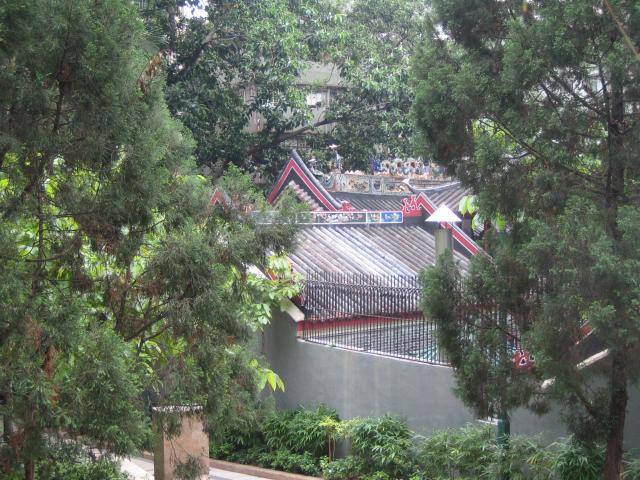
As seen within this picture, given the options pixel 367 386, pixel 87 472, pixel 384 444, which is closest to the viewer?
pixel 87 472

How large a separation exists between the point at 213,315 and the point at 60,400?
4.14ft

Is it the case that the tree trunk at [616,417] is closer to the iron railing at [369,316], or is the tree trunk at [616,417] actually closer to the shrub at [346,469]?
the iron railing at [369,316]

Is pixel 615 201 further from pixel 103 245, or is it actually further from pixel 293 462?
pixel 293 462

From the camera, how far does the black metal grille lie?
533 inches

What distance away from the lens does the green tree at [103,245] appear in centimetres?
570

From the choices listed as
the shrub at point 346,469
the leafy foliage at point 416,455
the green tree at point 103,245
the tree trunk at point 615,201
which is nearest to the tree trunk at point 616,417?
the tree trunk at point 615,201

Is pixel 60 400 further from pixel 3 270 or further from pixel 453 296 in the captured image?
pixel 453 296

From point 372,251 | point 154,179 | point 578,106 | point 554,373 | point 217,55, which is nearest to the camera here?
point 154,179

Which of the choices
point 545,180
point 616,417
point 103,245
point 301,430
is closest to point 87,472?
point 103,245

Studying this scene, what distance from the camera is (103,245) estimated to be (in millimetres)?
6410

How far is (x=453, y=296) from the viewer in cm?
849

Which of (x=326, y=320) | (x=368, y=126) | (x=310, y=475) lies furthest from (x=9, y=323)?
(x=368, y=126)

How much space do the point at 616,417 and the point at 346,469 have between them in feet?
19.3

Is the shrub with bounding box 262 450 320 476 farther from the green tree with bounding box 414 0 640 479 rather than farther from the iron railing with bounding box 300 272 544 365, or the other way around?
the green tree with bounding box 414 0 640 479
